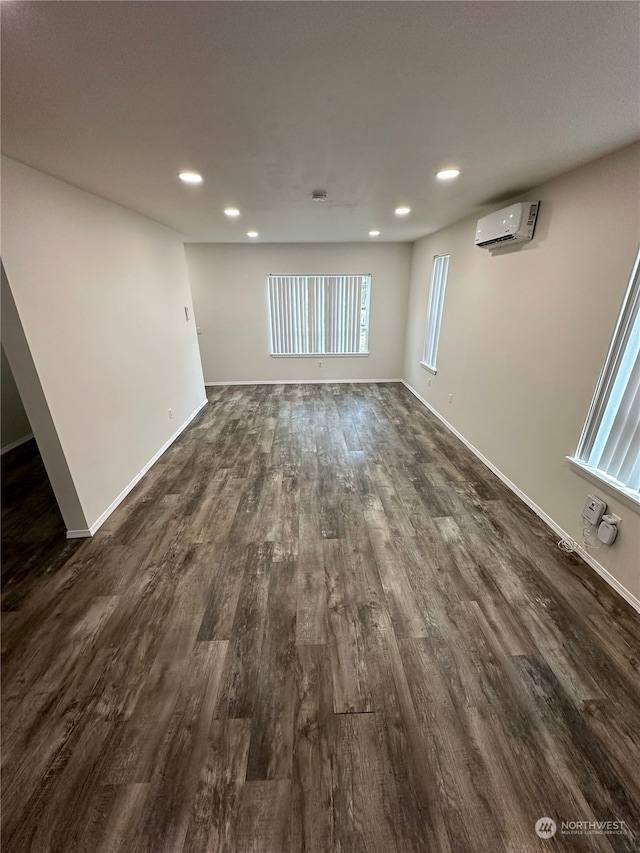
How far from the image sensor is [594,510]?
1961 mm

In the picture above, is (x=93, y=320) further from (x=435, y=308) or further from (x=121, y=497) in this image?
(x=435, y=308)

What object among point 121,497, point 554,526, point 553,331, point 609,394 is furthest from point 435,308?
point 121,497

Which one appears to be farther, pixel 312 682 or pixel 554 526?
pixel 554 526

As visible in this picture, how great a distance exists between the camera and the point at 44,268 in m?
1.95

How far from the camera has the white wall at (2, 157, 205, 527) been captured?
1.85 metres

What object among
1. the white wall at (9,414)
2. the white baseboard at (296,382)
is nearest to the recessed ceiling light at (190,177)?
the white wall at (9,414)

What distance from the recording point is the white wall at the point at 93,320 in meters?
1.85

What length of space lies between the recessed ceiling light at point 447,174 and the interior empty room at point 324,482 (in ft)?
0.13

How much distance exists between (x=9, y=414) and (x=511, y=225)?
5293 mm

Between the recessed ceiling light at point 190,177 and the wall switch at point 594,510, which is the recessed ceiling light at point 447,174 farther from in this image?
the wall switch at point 594,510

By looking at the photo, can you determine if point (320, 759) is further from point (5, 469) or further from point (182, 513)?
point (5, 469)

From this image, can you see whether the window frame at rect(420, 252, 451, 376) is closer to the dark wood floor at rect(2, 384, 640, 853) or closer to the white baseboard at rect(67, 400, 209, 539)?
the dark wood floor at rect(2, 384, 640, 853)

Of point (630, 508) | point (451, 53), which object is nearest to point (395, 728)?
point (630, 508)

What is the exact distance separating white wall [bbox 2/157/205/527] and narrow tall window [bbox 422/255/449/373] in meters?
3.52
